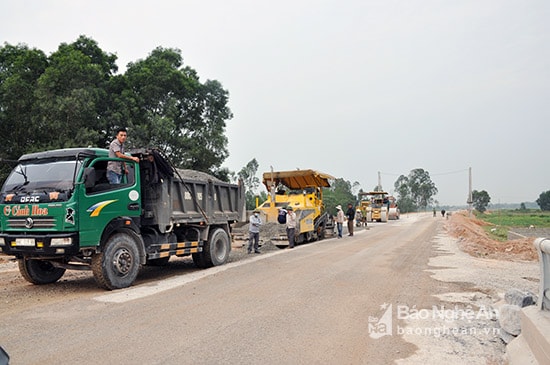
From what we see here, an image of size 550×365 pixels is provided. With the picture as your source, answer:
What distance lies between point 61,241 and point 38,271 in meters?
2.11

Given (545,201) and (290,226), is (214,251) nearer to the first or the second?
(290,226)

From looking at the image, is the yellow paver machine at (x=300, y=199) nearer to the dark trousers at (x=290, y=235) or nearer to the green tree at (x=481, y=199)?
the dark trousers at (x=290, y=235)

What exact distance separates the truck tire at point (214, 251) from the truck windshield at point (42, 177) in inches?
173

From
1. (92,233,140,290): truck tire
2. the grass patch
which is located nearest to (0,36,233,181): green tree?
(92,233,140,290): truck tire

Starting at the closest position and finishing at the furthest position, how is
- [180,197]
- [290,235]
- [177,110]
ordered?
1. [180,197]
2. [290,235]
3. [177,110]

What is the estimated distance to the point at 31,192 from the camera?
7852mm

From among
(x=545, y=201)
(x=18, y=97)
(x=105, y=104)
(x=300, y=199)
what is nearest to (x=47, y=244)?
(x=300, y=199)

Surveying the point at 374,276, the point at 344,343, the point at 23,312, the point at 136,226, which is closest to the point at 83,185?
the point at 136,226

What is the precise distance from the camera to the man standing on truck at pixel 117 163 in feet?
27.9

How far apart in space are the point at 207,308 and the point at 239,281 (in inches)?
93.4

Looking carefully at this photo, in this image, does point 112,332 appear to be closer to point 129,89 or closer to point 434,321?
point 434,321

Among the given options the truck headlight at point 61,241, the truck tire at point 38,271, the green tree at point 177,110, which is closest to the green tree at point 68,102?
the green tree at point 177,110

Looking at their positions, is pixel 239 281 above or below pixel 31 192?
below

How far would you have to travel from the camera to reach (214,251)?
459 inches
